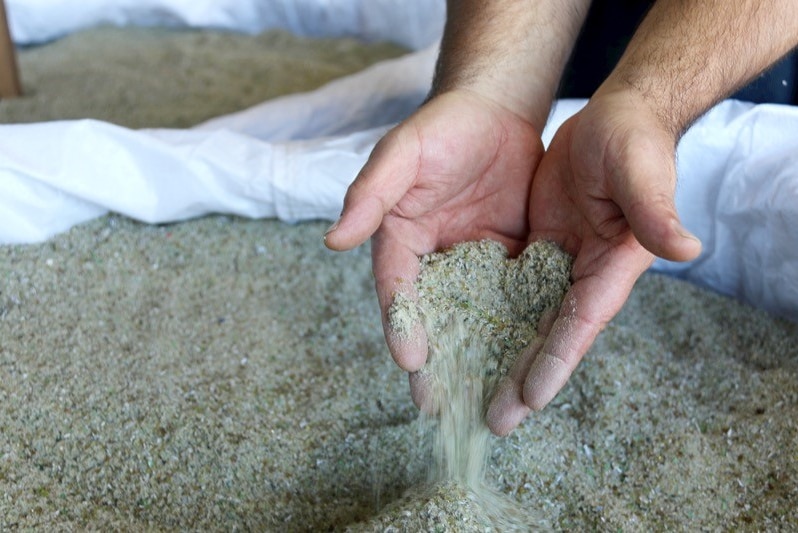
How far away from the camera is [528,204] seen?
1245mm

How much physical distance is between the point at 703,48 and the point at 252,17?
1.61 meters

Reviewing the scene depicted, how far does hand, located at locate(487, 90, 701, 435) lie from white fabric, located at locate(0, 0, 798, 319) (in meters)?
0.37

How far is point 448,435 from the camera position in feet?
3.51

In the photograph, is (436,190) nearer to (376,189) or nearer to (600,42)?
(376,189)

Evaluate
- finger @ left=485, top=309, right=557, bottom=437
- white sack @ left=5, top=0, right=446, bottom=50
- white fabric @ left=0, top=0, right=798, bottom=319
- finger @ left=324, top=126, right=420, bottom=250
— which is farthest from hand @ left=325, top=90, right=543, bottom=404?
white sack @ left=5, top=0, right=446, bottom=50

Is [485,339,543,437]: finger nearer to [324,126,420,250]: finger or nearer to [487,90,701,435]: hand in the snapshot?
[487,90,701,435]: hand

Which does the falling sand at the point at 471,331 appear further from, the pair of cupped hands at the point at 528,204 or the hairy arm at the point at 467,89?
the hairy arm at the point at 467,89

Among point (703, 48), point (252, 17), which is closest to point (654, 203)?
point (703, 48)

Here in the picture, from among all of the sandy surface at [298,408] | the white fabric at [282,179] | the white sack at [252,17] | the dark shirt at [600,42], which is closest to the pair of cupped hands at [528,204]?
the sandy surface at [298,408]

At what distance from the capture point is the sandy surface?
41.5 inches

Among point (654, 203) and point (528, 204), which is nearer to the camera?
point (654, 203)

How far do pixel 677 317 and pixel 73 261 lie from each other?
111 cm

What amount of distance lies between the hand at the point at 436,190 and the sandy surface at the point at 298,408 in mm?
196

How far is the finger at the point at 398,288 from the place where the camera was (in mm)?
1039
